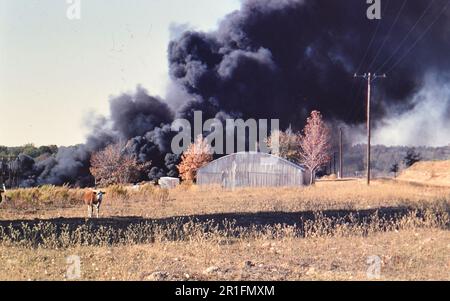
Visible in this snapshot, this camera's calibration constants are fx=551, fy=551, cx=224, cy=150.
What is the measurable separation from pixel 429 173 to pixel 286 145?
18650 millimetres

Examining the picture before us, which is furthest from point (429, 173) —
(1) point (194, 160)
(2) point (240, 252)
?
(2) point (240, 252)

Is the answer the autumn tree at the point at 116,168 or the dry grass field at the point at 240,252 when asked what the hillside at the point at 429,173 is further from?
the dry grass field at the point at 240,252

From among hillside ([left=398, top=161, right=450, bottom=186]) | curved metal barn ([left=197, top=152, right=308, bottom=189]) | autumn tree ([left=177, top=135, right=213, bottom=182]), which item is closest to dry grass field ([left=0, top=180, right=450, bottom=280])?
curved metal barn ([left=197, top=152, right=308, bottom=189])

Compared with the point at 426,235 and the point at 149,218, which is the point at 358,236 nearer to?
the point at 426,235

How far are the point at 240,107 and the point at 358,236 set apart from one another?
216 ft

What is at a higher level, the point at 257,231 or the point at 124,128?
the point at 124,128

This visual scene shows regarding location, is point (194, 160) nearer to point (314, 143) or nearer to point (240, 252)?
point (314, 143)

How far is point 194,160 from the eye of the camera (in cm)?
6744

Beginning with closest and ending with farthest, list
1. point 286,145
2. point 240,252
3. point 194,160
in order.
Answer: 1. point 240,252
2. point 194,160
3. point 286,145

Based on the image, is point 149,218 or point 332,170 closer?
point 149,218

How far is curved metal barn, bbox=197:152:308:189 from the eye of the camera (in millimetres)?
53969

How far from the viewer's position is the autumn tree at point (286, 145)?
72.9 metres
